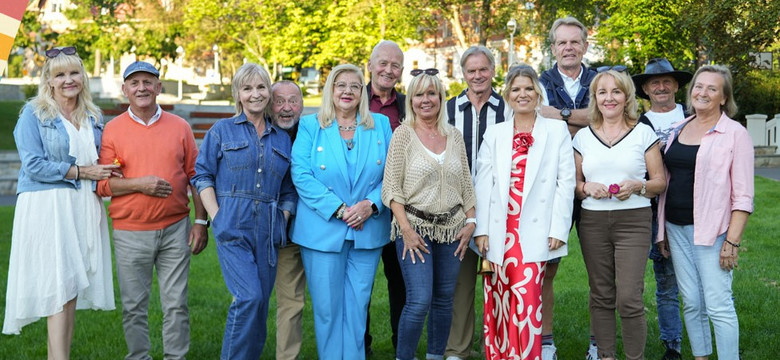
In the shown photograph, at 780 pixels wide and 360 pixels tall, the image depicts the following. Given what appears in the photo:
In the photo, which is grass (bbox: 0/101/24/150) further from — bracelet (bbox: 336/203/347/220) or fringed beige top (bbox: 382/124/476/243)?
fringed beige top (bbox: 382/124/476/243)

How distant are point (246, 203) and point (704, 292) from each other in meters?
3.04

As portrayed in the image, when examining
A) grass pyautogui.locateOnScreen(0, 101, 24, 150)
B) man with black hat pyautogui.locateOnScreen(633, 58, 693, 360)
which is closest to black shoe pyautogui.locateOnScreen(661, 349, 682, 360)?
man with black hat pyautogui.locateOnScreen(633, 58, 693, 360)

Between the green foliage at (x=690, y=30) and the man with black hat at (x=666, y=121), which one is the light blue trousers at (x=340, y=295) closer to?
the man with black hat at (x=666, y=121)

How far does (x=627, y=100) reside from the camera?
5523mm

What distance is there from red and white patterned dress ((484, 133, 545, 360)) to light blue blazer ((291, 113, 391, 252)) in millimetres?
845

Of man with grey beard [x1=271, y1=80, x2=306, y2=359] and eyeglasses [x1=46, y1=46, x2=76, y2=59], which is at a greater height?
eyeglasses [x1=46, y1=46, x2=76, y2=59]

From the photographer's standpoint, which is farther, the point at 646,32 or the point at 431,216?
the point at 646,32

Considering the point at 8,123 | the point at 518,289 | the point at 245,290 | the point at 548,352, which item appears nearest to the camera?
the point at 245,290

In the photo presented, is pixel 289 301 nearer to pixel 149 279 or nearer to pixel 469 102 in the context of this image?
pixel 149 279

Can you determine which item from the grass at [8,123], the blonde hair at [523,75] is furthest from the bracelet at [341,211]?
the grass at [8,123]

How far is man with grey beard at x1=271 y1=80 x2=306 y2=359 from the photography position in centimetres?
579

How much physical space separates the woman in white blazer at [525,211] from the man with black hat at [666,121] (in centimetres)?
114

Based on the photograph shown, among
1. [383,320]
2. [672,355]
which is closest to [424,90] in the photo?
[672,355]

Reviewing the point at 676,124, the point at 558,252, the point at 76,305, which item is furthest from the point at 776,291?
the point at 76,305
